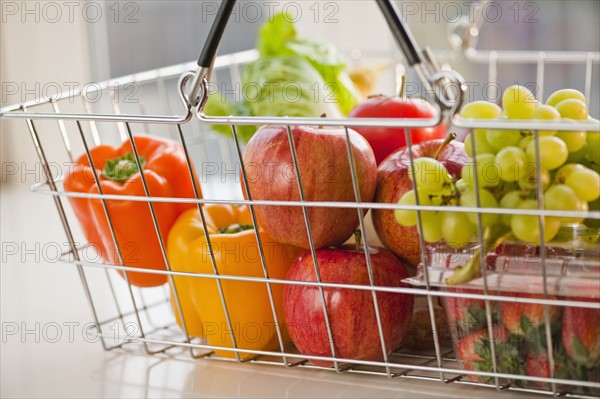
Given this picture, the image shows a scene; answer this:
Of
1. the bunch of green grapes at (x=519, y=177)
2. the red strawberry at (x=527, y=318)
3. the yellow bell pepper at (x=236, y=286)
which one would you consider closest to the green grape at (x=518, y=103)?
the bunch of green grapes at (x=519, y=177)

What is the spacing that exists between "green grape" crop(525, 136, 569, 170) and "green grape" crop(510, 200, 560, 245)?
25 mm

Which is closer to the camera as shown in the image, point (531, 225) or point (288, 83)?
point (531, 225)

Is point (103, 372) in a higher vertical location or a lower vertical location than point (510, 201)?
lower

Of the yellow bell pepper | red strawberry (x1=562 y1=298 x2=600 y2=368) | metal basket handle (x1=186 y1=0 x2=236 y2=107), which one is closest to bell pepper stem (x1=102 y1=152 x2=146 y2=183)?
the yellow bell pepper

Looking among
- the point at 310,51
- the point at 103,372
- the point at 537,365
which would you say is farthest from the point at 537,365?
the point at 310,51

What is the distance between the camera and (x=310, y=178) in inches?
24.0

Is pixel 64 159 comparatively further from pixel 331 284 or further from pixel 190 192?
pixel 331 284

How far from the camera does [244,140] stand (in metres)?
1.06

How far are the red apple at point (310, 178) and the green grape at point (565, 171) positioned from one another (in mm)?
156

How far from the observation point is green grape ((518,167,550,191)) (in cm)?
50

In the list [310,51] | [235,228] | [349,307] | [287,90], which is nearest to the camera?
[349,307]

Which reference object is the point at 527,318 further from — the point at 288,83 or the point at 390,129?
the point at 288,83

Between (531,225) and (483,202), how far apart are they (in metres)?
0.03

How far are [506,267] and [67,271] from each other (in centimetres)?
61
